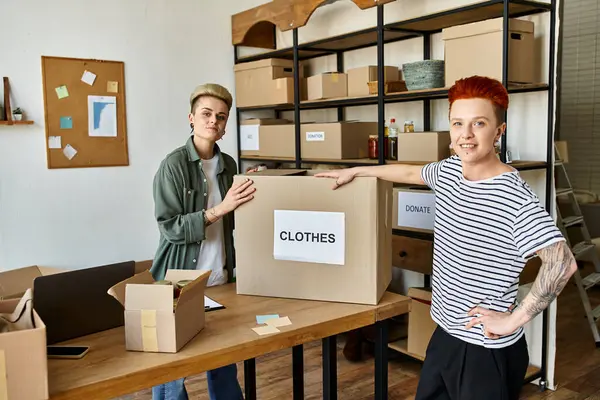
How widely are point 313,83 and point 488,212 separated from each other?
236 cm

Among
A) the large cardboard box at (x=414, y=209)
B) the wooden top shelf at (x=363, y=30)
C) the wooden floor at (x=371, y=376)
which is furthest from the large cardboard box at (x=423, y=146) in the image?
the wooden floor at (x=371, y=376)

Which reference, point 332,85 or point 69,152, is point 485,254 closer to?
point 332,85

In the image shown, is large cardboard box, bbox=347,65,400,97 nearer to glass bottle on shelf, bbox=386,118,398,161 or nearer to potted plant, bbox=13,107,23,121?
glass bottle on shelf, bbox=386,118,398,161

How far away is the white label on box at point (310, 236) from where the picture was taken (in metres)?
1.73

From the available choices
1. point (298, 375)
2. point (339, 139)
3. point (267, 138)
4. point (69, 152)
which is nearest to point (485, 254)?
point (298, 375)

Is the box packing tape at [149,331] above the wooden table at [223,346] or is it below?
above

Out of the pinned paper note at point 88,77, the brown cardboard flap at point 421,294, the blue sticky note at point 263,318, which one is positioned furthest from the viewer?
the pinned paper note at point 88,77

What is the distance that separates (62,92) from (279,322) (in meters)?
2.69

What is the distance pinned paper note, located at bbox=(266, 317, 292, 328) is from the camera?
161cm

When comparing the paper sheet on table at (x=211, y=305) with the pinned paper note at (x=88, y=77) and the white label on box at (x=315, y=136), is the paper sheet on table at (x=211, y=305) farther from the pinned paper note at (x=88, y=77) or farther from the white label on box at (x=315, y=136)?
the pinned paper note at (x=88, y=77)

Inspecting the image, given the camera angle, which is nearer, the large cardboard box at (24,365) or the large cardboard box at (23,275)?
the large cardboard box at (24,365)

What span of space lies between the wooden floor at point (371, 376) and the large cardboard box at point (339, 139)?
1.24 metres

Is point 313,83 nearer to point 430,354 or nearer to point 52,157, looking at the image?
point 52,157

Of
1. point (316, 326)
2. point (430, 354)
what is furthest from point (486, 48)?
point (316, 326)
